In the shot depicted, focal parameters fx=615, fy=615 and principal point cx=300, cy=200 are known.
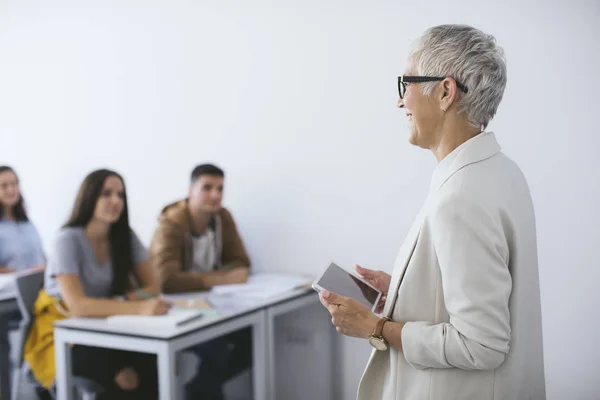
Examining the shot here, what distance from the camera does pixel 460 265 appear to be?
1.08 m

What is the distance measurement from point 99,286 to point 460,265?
1.99 metres

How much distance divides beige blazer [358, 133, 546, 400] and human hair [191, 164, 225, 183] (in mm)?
2021

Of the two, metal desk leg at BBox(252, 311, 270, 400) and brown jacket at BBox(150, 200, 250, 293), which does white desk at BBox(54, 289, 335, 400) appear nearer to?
metal desk leg at BBox(252, 311, 270, 400)

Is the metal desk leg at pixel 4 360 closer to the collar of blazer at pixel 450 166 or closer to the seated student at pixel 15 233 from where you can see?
the seated student at pixel 15 233

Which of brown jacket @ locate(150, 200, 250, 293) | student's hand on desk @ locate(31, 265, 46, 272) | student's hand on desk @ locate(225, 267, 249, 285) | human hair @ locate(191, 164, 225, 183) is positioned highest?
human hair @ locate(191, 164, 225, 183)

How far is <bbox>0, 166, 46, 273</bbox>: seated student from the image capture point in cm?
375

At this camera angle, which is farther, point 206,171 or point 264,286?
point 206,171

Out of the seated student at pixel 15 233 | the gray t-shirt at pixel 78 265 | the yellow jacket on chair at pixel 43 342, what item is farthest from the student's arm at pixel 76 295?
the seated student at pixel 15 233

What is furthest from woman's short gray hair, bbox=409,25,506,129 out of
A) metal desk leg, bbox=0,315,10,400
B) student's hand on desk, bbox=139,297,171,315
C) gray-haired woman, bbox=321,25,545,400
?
metal desk leg, bbox=0,315,10,400

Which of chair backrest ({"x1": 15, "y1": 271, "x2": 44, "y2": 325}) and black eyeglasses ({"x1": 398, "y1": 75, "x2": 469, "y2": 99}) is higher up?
black eyeglasses ({"x1": 398, "y1": 75, "x2": 469, "y2": 99})

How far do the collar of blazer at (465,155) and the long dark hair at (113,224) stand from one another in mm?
1899

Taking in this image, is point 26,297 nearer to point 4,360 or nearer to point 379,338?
point 4,360

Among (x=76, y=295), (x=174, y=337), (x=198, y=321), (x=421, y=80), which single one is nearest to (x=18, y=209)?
(x=76, y=295)

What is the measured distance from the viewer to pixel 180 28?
11.2 feet
